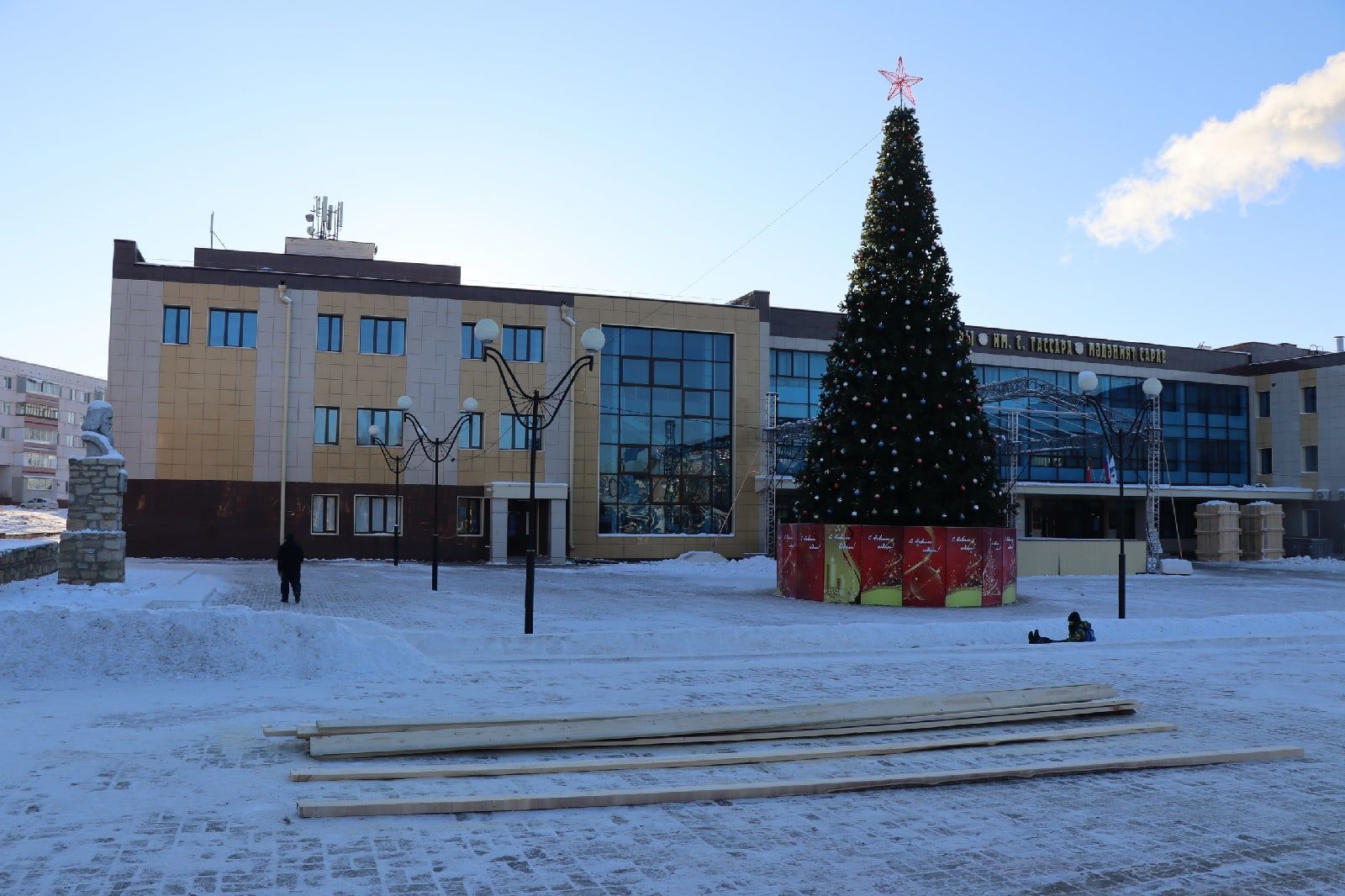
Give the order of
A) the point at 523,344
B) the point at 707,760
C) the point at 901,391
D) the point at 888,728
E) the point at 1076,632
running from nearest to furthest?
the point at 707,760 < the point at 888,728 < the point at 1076,632 < the point at 901,391 < the point at 523,344

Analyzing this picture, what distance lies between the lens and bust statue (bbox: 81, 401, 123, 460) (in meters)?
21.3

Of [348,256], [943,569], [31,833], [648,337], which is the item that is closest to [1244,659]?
[943,569]

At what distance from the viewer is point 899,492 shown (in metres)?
24.0

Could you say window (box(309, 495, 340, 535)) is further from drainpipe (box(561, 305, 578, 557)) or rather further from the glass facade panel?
the glass facade panel

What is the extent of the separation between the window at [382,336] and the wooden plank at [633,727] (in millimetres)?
34668

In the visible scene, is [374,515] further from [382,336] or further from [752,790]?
[752,790]

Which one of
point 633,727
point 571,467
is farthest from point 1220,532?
point 633,727

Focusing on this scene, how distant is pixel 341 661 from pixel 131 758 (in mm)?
5000

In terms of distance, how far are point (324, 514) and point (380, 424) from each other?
4090 mm

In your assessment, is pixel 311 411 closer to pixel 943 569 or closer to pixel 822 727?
pixel 943 569

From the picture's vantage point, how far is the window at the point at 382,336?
135 ft

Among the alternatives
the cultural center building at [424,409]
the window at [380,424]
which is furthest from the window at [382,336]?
the window at [380,424]

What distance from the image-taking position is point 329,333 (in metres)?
40.8

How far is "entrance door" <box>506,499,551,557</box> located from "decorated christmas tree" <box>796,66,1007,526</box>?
18.8 metres
